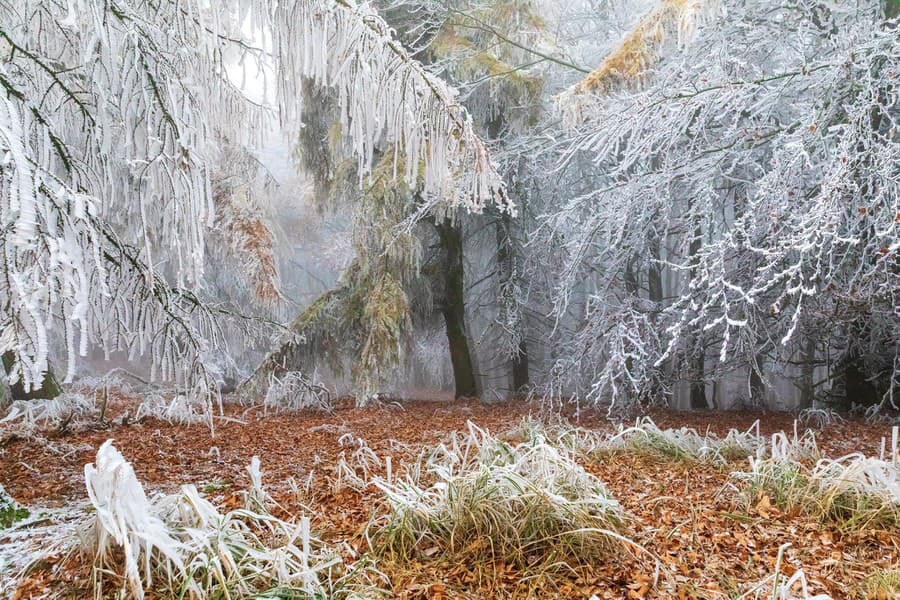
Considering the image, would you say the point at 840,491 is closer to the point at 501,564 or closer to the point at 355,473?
the point at 501,564

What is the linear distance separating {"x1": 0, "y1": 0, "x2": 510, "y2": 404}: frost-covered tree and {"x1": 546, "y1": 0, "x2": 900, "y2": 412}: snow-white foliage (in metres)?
1.76

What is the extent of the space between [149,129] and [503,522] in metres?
1.66

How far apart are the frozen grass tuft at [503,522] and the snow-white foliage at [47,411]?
11.0 ft

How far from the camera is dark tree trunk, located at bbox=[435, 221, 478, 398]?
7023 millimetres

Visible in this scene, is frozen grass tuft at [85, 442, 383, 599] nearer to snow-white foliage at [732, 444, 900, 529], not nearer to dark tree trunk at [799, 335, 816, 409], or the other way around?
snow-white foliage at [732, 444, 900, 529]

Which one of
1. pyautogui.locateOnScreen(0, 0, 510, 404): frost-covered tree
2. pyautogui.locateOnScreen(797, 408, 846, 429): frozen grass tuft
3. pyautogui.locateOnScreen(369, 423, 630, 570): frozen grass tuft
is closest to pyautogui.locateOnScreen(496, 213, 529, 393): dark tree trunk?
pyautogui.locateOnScreen(797, 408, 846, 429): frozen grass tuft

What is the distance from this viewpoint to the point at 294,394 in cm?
582

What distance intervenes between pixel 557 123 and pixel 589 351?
2623mm

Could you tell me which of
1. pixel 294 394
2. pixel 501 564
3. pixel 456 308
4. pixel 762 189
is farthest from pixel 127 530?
pixel 456 308

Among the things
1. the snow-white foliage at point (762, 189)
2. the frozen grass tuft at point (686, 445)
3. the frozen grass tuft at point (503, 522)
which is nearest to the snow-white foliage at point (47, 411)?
the frozen grass tuft at point (503, 522)

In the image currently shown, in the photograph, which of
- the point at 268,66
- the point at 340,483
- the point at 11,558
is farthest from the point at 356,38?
the point at 11,558

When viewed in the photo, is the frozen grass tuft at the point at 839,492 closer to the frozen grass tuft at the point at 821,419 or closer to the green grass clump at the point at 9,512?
the frozen grass tuft at the point at 821,419

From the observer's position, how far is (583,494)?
6.43 feet

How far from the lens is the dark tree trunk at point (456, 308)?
7023mm
